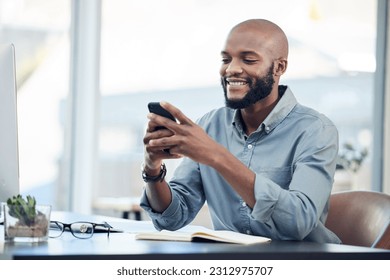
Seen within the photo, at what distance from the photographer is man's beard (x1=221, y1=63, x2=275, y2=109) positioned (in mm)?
2248

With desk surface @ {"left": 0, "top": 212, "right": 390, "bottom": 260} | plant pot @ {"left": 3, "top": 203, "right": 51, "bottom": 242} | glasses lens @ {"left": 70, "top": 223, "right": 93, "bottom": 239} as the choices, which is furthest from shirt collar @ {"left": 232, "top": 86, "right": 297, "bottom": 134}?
plant pot @ {"left": 3, "top": 203, "right": 51, "bottom": 242}

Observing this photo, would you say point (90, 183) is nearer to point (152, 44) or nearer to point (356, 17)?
point (152, 44)

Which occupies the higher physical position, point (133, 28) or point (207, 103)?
point (133, 28)

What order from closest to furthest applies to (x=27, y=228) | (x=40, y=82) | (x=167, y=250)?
(x=167, y=250) < (x=27, y=228) < (x=40, y=82)

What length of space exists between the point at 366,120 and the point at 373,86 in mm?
239

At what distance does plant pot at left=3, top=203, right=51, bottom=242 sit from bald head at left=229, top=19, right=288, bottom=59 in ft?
2.78

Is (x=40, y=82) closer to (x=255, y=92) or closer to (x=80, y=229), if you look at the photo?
(x=255, y=92)

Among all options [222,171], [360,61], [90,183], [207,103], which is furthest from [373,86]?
[222,171]

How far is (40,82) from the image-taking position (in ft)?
16.3

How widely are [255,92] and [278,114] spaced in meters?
0.09

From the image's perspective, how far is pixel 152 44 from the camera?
512 centimetres

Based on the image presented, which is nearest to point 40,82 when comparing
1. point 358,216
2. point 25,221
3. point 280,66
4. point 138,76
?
point 138,76

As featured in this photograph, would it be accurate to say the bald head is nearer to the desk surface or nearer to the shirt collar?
the shirt collar
